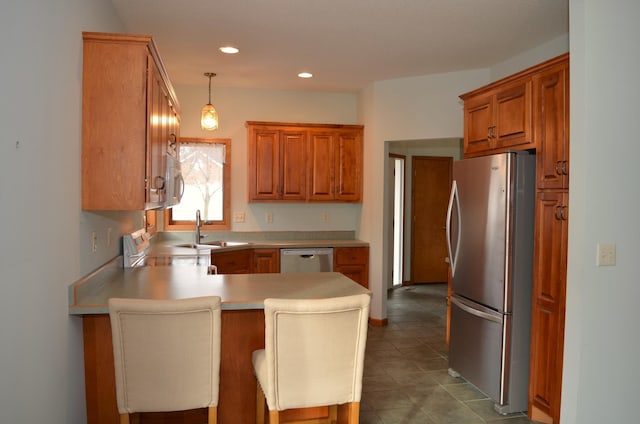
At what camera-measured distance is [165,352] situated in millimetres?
1942

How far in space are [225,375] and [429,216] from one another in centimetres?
582

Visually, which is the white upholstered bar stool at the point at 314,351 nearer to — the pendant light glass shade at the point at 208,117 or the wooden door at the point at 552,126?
the wooden door at the point at 552,126

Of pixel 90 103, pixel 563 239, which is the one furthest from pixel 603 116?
pixel 90 103

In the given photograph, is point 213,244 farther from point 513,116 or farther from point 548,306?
point 548,306

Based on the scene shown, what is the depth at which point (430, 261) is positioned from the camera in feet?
25.5

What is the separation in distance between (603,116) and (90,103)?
263 cm

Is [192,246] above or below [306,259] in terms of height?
above

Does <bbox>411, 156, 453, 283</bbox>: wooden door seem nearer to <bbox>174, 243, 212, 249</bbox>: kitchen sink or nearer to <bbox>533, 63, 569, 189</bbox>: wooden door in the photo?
<bbox>174, 243, 212, 249</bbox>: kitchen sink

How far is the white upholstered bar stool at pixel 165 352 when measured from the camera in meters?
1.89

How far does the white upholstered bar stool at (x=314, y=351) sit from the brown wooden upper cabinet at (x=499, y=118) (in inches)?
73.0

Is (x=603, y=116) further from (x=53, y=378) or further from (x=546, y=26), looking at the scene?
(x=53, y=378)

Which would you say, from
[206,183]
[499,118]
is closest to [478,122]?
[499,118]

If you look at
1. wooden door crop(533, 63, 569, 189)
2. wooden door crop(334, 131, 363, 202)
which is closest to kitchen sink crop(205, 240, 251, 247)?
wooden door crop(334, 131, 363, 202)

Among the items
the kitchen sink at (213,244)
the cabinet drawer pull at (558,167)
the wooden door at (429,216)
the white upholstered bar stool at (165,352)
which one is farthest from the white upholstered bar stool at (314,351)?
the wooden door at (429,216)
